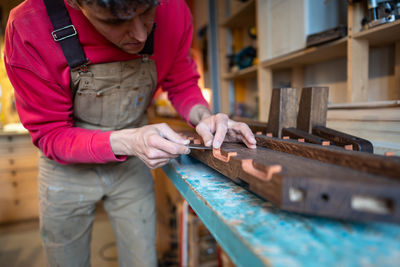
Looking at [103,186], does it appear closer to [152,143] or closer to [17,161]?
[152,143]

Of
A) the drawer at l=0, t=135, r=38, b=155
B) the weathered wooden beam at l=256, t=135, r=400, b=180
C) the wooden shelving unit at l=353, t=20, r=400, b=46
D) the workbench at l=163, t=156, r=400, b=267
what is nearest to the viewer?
the workbench at l=163, t=156, r=400, b=267

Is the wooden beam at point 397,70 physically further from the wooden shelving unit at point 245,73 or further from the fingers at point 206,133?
the fingers at point 206,133

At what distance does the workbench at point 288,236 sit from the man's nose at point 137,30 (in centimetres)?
48

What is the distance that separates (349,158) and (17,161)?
333 centimetres

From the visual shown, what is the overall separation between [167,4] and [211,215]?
88 centimetres

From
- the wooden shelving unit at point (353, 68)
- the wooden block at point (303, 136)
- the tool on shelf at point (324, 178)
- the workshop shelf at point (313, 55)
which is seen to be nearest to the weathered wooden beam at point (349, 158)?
the tool on shelf at point (324, 178)

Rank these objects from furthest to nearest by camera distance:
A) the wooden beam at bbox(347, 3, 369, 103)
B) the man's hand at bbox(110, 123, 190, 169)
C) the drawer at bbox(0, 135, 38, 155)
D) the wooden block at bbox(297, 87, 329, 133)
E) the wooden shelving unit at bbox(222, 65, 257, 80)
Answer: the drawer at bbox(0, 135, 38, 155) → the wooden shelving unit at bbox(222, 65, 257, 80) → the wooden beam at bbox(347, 3, 369, 103) → the wooden block at bbox(297, 87, 329, 133) → the man's hand at bbox(110, 123, 190, 169)

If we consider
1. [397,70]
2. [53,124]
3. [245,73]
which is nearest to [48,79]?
[53,124]

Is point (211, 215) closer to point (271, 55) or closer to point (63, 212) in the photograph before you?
point (63, 212)

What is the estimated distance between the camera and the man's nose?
0.68 m

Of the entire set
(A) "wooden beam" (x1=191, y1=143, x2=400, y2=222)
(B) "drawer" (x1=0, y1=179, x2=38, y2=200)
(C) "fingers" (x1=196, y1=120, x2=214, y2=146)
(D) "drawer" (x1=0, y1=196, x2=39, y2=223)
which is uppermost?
(C) "fingers" (x1=196, y1=120, x2=214, y2=146)

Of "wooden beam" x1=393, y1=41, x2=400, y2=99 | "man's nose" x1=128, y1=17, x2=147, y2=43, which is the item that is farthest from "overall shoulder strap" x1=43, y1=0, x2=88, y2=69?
"wooden beam" x1=393, y1=41, x2=400, y2=99

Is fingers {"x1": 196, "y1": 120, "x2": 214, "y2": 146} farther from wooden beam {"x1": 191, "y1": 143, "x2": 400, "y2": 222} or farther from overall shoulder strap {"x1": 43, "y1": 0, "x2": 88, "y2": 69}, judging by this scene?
overall shoulder strap {"x1": 43, "y1": 0, "x2": 88, "y2": 69}

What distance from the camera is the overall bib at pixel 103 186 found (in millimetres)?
999
